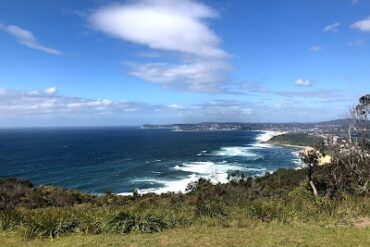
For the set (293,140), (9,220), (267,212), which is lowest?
(293,140)

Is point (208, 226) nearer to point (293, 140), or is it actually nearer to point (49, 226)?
point (49, 226)

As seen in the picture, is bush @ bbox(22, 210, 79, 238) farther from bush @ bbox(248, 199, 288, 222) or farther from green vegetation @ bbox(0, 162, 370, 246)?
bush @ bbox(248, 199, 288, 222)

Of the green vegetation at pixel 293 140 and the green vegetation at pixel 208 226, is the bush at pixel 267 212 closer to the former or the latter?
the green vegetation at pixel 208 226

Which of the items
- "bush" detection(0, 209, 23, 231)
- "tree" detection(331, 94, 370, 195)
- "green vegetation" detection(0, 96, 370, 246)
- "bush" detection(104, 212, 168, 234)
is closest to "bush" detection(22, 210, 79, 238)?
"green vegetation" detection(0, 96, 370, 246)

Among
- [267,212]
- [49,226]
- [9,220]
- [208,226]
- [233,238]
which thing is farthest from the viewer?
[267,212]

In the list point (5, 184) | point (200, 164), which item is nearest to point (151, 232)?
point (5, 184)

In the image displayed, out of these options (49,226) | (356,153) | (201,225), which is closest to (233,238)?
(201,225)

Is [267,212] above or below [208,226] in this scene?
above

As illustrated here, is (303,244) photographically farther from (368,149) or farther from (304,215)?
(368,149)

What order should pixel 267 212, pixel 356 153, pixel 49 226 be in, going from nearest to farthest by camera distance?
pixel 49 226 < pixel 267 212 < pixel 356 153
